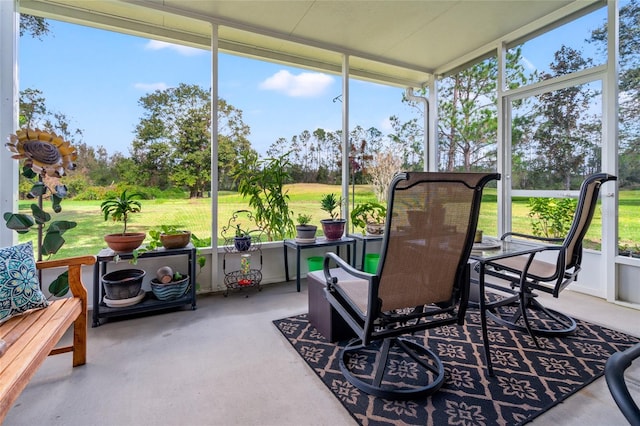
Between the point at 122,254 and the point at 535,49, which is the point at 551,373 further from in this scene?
the point at 535,49

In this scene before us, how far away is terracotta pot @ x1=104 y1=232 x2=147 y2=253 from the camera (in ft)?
8.46

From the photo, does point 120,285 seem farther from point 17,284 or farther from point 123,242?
point 17,284

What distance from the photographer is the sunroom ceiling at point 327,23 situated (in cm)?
294

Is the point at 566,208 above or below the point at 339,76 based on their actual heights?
below

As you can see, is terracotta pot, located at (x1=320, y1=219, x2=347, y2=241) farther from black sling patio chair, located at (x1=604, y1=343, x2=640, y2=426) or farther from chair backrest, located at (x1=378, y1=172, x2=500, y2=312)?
black sling patio chair, located at (x1=604, y1=343, x2=640, y2=426)

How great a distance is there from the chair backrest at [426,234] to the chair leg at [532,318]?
35.3 inches

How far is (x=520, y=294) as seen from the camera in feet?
7.07

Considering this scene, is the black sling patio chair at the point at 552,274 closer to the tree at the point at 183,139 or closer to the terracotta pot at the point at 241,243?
the terracotta pot at the point at 241,243

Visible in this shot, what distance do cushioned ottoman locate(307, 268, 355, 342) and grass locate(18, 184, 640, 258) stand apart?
1342 mm

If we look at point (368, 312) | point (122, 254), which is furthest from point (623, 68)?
point (122, 254)

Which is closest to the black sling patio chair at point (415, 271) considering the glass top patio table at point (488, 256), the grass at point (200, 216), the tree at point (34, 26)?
the glass top patio table at point (488, 256)

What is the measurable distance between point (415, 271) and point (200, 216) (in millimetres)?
2561

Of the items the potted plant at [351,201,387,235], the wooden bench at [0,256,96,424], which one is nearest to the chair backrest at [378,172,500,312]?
the wooden bench at [0,256,96,424]

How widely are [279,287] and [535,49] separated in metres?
3.98
